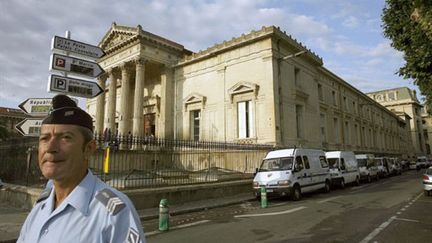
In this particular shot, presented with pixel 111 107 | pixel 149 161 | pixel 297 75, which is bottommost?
pixel 149 161

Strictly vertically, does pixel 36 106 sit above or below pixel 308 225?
above

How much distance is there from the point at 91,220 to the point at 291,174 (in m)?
14.2

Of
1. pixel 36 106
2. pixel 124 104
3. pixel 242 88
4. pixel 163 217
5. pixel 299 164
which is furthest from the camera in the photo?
pixel 124 104

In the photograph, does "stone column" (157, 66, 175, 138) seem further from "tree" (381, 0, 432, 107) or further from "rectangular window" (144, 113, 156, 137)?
"tree" (381, 0, 432, 107)

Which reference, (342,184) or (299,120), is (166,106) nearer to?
(299,120)

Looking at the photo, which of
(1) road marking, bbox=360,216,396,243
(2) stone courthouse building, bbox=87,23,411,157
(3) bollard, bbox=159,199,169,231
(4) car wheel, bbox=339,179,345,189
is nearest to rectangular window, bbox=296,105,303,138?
(2) stone courthouse building, bbox=87,23,411,157

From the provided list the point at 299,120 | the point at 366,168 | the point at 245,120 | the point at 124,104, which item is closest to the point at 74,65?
the point at 245,120

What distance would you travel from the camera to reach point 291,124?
2667 centimetres

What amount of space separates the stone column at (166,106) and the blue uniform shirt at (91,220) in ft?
101

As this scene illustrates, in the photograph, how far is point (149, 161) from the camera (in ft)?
60.3

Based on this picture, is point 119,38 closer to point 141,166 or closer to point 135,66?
point 135,66

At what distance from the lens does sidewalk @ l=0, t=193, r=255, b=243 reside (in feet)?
27.2

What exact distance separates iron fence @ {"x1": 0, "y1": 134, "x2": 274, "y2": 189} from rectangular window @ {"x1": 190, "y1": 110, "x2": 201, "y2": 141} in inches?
357

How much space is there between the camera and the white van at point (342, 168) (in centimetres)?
2125
